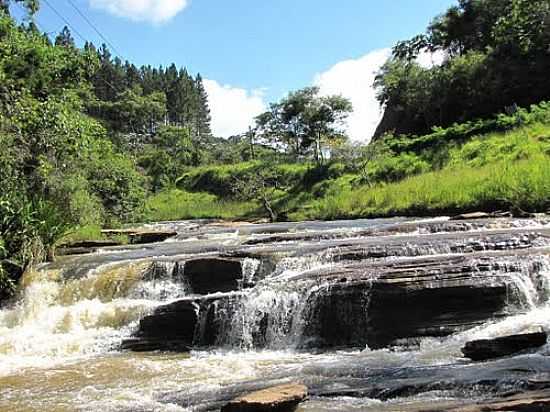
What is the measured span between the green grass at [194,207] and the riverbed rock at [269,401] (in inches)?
1255

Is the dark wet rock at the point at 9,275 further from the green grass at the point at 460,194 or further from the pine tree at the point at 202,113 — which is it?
the pine tree at the point at 202,113

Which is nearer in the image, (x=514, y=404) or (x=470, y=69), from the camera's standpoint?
(x=514, y=404)

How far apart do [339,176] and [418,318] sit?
1212 inches

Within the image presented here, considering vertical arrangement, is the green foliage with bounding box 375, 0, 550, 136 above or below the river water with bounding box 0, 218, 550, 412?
above

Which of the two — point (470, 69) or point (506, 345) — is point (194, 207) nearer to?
point (470, 69)

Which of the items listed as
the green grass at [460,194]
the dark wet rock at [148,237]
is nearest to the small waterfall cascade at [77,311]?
the dark wet rock at [148,237]

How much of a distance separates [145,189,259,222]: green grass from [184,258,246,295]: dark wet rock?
25.3 meters

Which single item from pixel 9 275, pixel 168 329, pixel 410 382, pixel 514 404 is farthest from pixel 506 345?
pixel 9 275

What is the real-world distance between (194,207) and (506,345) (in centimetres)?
4074

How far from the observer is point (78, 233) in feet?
68.3

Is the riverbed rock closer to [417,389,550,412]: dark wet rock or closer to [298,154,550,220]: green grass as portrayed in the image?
[417,389,550,412]: dark wet rock

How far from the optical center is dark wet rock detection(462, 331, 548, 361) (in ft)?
24.3

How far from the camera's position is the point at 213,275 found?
1262 centimetres

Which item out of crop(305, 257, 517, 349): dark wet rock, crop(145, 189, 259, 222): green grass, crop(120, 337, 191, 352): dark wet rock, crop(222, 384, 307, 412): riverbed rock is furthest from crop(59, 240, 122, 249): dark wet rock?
crop(145, 189, 259, 222): green grass
